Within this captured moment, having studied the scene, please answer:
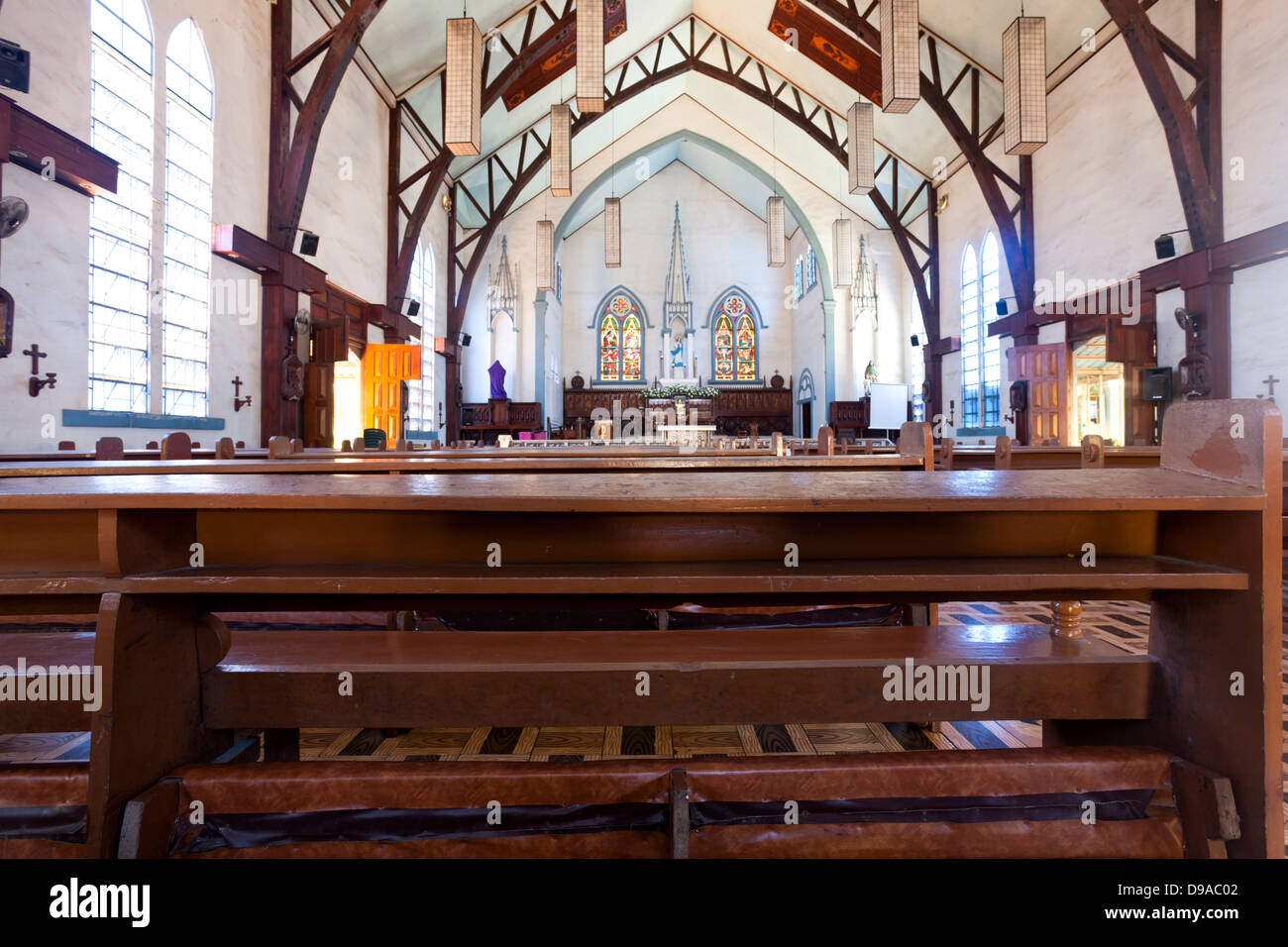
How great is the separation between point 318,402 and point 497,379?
668 centimetres

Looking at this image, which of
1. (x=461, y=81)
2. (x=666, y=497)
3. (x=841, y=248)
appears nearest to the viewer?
(x=666, y=497)

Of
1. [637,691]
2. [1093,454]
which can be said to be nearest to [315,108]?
[1093,454]

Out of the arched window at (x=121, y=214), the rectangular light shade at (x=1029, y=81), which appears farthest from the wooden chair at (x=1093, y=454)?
the arched window at (x=121, y=214)

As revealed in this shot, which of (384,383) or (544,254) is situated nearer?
(384,383)

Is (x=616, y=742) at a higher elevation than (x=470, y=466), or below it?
below

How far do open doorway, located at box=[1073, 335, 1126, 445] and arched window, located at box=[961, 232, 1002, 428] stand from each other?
1.29 m

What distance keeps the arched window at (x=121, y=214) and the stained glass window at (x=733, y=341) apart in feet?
46.9

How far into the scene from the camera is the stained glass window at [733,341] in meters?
18.6

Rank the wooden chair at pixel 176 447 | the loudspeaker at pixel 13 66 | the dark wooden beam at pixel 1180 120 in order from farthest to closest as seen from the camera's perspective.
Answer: the dark wooden beam at pixel 1180 120
the loudspeaker at pixel 13 66
the wooden chair at pixel 176 447

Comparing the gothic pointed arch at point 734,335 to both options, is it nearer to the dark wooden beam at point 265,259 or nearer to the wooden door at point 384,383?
the wooden door at point 384,383

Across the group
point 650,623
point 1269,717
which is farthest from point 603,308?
point 1269,717

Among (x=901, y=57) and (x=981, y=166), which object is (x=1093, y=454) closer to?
(x=901, y=57)

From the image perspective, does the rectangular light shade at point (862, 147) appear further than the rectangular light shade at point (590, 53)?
Yes

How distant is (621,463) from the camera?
2.89 metres
